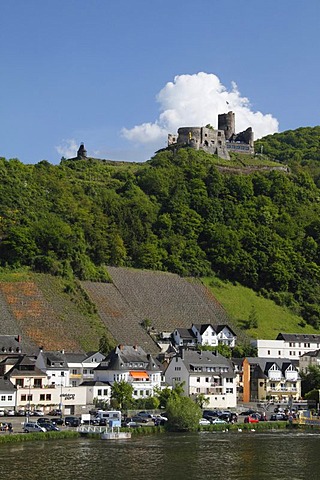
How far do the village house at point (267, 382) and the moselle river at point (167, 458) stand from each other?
2574 centimetres

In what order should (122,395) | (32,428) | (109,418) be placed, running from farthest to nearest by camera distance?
(122,395), (109,418), (32,428)

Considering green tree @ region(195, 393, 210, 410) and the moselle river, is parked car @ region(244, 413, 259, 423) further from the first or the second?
the moselle river

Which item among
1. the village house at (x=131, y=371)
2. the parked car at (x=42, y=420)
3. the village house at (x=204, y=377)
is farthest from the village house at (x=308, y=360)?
the parked car at (x=42, y=420)

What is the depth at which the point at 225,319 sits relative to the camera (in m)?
104

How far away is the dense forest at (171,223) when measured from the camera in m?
104

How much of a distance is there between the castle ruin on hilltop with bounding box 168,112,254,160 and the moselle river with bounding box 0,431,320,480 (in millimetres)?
110976

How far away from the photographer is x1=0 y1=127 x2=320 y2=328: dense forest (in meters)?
104

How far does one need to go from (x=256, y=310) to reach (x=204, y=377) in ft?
107

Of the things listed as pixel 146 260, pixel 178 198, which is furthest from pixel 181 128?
pixel 146 260

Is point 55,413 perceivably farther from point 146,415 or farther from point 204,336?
point 204,336

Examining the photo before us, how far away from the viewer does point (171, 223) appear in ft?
411

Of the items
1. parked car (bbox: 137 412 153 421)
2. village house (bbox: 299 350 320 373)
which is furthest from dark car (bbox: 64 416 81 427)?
village house (bbox: 299 350 320 373)

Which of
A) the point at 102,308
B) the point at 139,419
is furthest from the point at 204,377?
the point at 102,308

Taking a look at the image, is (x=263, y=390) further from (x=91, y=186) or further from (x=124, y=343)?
(x=91, y=186)
